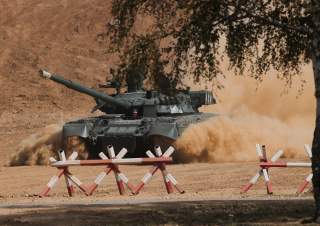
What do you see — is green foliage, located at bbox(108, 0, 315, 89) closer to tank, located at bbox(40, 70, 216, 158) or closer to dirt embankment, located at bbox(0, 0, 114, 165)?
tank, located at bbox(40, 70, 216, 158)

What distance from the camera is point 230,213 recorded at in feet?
57.0

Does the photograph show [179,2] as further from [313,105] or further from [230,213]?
[313,105]

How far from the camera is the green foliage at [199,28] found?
53.5 ft

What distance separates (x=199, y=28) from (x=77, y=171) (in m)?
19.4

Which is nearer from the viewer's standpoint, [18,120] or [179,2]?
[179,2]

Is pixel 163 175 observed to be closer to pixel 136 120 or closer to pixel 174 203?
pixel 174 203

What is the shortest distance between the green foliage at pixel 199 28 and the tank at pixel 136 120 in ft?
57.3

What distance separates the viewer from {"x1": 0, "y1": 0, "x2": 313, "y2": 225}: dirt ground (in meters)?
17.1

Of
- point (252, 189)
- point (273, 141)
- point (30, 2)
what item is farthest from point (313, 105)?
point (30, 2)

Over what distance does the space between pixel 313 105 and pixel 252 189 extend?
2241 cm

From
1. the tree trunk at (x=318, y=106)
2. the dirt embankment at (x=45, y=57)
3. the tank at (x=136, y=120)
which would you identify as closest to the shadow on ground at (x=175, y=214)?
the tree trunk at (x=318, y=106)

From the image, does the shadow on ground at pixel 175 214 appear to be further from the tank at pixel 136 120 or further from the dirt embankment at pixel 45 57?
the dirt embankment at pixel 45 57

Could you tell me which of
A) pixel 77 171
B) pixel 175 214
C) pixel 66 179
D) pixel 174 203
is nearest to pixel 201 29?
pixel 175 214

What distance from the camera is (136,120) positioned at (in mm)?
36906
